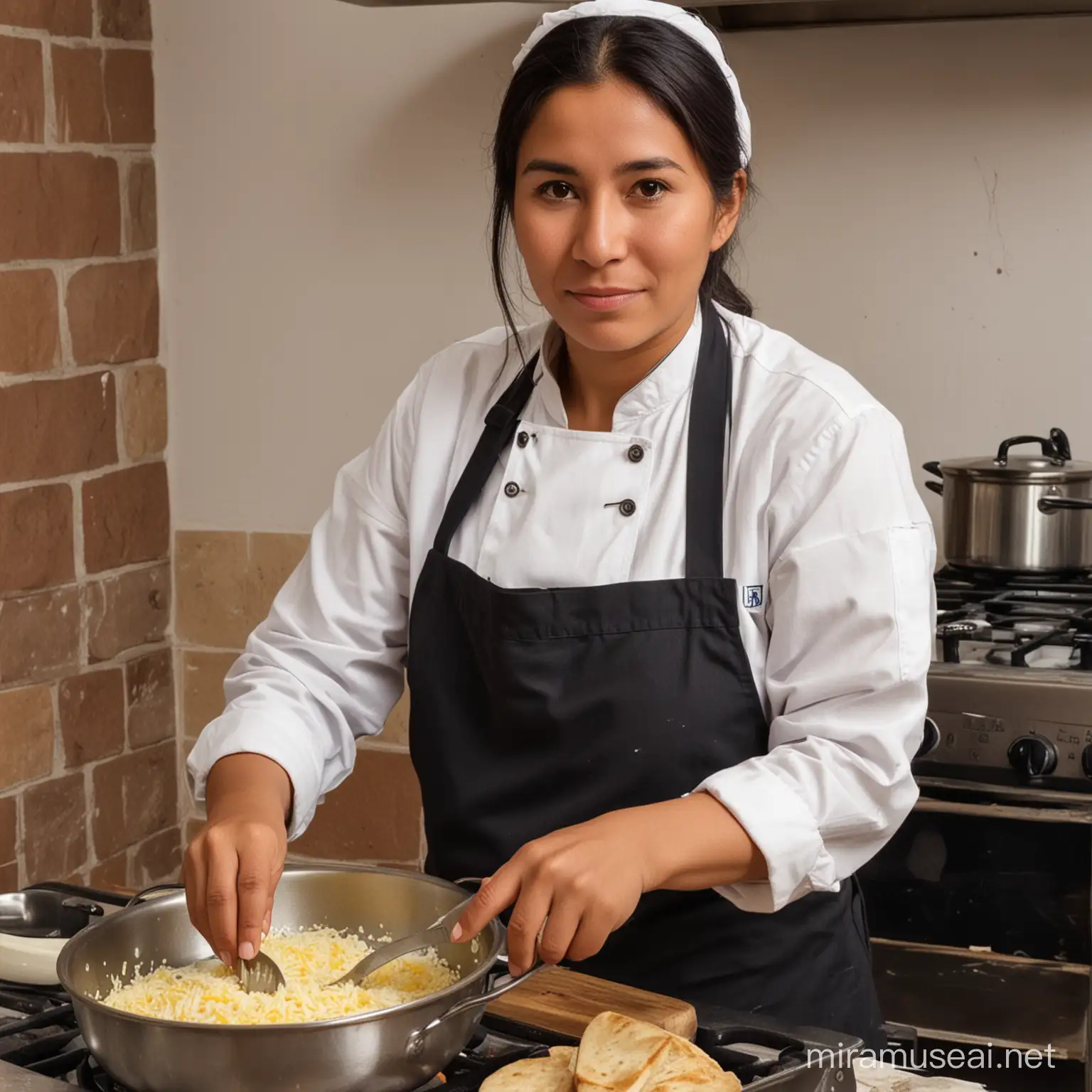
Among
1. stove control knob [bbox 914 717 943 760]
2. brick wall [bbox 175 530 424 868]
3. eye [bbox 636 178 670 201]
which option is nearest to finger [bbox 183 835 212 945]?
eye [bbox 636 178 670 201]

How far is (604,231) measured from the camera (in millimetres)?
1337

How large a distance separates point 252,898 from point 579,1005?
0.27 metres

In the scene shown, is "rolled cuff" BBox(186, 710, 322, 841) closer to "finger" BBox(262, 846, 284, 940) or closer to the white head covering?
"finger" BBox(262, 846, 284, 940)

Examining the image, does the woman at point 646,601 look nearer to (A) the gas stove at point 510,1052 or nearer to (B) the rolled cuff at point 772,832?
(B) the rolled cuff at point 772,832

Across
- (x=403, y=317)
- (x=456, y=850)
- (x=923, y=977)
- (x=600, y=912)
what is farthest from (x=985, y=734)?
(x=403, y=317)

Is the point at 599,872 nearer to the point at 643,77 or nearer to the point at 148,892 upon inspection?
the point at 148,892

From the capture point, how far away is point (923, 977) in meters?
1.95

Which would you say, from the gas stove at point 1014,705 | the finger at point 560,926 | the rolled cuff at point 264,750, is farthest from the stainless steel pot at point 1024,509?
the finger at point 560,926

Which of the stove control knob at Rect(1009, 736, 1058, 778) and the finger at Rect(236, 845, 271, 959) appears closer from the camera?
the finger at Rect(236, 845, 271, 959)

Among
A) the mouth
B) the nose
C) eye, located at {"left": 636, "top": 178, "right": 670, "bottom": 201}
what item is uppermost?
eye, located at {"left": 636, "top": 178, "right": 670, "bottom": 201}

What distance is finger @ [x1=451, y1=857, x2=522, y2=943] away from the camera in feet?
3.46

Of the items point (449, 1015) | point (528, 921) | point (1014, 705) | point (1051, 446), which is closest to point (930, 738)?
point (1014, 705)

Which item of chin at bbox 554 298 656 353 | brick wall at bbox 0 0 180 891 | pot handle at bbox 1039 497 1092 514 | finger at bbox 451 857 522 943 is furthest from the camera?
brick wall at bbox 0 0 180 891

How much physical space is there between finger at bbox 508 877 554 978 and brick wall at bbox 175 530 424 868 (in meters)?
1.61
